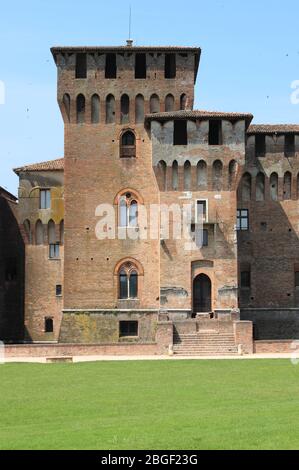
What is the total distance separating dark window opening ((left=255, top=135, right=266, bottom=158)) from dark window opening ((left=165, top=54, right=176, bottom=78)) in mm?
6457

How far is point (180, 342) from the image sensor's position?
3844cm

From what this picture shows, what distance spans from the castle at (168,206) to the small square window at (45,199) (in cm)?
616

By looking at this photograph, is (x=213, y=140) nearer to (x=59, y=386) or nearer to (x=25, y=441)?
(x=59, y=386)

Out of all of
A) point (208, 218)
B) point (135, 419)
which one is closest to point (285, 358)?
point (208, 218)

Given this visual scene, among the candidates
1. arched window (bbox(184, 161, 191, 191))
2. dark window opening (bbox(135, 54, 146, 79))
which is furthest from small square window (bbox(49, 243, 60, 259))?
dark window opening (bbox(135, 54, 146, 79))

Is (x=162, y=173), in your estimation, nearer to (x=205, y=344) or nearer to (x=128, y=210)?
(x=128, y=210)

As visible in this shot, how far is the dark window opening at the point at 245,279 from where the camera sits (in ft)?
150

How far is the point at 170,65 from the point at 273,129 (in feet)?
23.6

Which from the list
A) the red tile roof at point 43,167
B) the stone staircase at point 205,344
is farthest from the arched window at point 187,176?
the red tile roof at point 43,167

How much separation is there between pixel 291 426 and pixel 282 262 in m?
31.3

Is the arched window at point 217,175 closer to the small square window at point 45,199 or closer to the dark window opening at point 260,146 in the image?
the dark window opening at point 260,146

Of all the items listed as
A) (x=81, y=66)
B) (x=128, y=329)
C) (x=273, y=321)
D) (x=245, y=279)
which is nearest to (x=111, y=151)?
(x=81, y=66)

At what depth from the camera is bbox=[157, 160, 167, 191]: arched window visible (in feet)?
135

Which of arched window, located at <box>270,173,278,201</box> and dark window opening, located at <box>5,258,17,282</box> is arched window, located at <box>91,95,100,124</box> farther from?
dark window opening, located at <box>5,258,17,282</box>
